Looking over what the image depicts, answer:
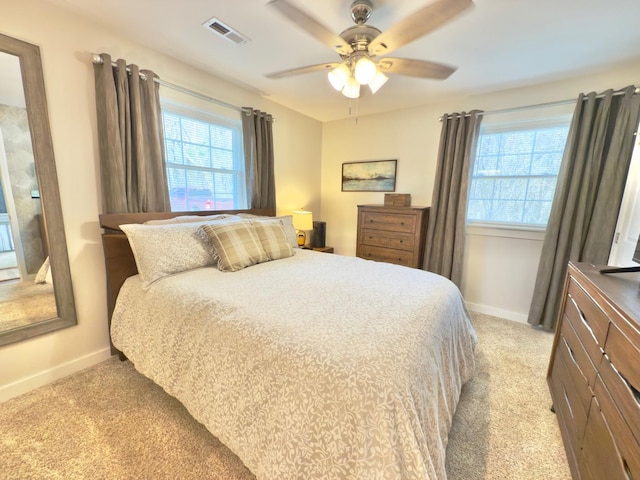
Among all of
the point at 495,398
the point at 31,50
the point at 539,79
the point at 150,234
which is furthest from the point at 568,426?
the point at 31,50

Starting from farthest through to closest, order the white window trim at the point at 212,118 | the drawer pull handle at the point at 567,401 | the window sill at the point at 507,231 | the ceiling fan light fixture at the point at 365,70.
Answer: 1. the window sill at the point at 507,231
2. the white window trim at the point at 212,118
3. the ceiling fan light fixture at the point at 365,70
4. the drawer pull handle at the point at 567,401

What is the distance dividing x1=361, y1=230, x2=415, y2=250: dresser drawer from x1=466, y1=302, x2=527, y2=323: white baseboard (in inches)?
40.4

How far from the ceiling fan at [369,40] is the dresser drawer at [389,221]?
1.64 m

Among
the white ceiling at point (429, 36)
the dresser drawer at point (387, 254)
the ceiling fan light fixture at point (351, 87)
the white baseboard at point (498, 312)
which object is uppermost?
the white ceiling at point (429, 36)

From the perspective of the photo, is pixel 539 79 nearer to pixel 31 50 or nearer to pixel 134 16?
pixel 134 16

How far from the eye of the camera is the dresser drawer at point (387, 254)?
3.13m

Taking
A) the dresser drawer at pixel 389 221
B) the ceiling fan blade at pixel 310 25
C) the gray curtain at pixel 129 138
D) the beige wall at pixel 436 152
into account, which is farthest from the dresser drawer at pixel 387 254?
the gray curtain at pixel 129 138

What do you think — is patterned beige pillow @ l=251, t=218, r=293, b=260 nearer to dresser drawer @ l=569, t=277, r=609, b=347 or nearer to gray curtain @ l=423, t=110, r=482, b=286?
gray curtain @ l=423, t=110, r=482, b=286

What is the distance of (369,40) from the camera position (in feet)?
4.85

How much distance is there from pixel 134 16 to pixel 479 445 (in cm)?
332

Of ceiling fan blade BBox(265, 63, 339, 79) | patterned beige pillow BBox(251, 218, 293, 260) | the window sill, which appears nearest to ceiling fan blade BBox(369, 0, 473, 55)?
ceiling fan blade BBox(265, 63, 339, 79)

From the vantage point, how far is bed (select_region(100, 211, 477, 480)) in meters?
0.84

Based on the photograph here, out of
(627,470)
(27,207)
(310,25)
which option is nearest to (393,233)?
(310,25)

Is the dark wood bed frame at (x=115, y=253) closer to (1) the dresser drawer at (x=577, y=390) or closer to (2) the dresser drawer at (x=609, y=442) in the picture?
(2) the dresser drawer at (x=609, y=442)
